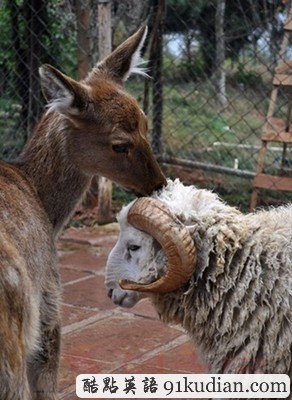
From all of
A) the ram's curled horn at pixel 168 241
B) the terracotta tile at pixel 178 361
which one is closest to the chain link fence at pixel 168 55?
the terracotta tile at pixel 178 361

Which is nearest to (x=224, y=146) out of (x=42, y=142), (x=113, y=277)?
(x=42, y=142)

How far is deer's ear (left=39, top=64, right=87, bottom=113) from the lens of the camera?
13.2 ft

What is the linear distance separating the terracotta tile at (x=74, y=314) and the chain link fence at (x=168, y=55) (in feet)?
8.73

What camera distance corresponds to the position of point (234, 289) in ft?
11.8

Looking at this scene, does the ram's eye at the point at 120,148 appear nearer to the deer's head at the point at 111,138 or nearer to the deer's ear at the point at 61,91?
the deer's head at the point at 111,138

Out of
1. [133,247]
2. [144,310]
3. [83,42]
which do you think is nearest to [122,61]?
[133,247]

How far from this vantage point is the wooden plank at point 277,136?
7.44 m

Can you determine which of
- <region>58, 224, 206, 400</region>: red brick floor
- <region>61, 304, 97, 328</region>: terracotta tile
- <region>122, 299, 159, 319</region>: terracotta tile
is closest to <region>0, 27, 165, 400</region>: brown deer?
<region>58, 224, 206, 400</region>: red brick floor

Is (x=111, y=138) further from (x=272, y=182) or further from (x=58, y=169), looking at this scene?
(x=272, y=182)

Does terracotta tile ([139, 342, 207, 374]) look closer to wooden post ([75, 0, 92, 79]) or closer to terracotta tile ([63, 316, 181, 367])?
terracotta tile ([63, 316, 181, 367])

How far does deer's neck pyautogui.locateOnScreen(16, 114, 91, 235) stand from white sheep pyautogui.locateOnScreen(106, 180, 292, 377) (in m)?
0.72

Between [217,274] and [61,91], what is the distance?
4.17ft

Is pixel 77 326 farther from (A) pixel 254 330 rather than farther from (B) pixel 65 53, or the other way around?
(B) pixel 65 53

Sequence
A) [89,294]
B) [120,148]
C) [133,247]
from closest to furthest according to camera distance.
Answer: [133,247] < [120,148] < [89,294]
